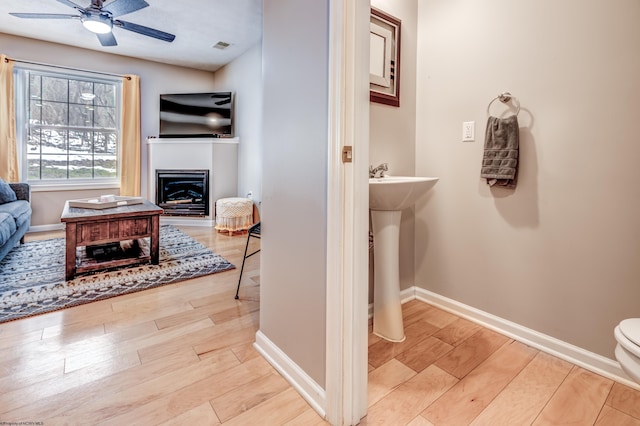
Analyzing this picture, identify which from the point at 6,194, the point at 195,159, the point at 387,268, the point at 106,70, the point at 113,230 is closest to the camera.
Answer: the point at 387,268

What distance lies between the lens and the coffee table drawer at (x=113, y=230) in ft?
8.16

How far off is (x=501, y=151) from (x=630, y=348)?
3.46 feet

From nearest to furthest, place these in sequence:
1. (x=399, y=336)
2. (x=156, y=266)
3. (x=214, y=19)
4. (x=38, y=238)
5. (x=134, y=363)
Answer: (x=134, y=363), (x=399, y=336), (x=156, y=266), (x=214, y=19), (x=38, y=238)

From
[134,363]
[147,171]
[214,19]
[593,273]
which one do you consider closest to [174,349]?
[134,363]

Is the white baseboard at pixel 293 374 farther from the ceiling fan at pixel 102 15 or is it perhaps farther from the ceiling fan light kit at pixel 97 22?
the ceiling fan light kit at pixel 97 22

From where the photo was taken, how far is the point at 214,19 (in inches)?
136

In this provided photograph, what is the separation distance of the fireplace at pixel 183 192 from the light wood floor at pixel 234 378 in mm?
2753

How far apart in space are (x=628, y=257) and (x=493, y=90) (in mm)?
1032

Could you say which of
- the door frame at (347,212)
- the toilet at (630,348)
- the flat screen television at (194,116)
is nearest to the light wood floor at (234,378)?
the door frame at (347,212)

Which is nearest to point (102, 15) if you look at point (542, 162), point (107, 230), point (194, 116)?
point (107, 230)

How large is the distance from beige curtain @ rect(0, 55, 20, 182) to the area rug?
113cm

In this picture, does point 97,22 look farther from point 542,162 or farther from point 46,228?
point 542,162

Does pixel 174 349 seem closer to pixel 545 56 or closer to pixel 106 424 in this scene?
pixel 106 424

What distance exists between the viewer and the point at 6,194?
328 cm
